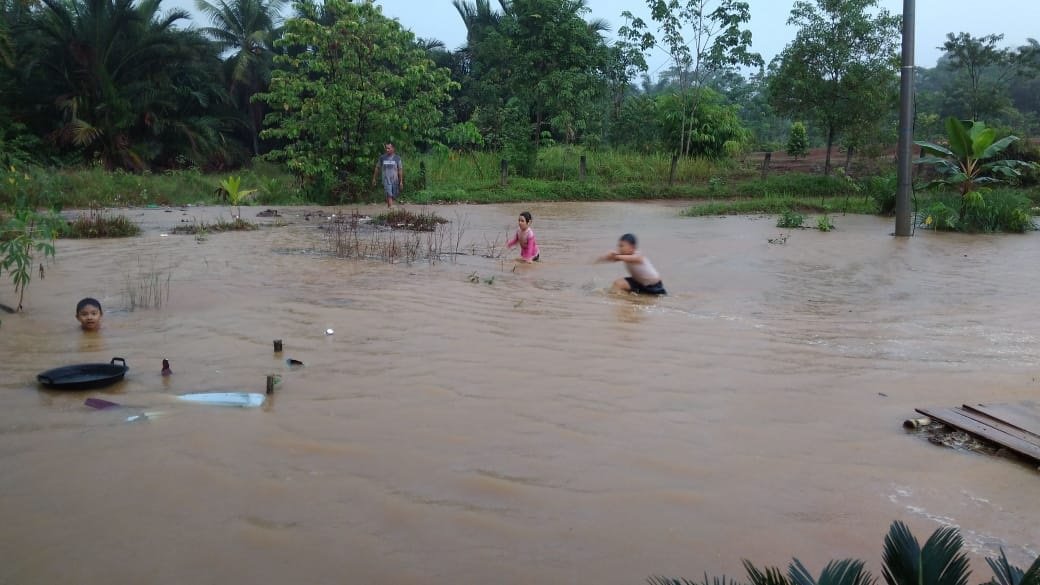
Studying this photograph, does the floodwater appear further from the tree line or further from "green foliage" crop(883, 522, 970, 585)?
the tree line

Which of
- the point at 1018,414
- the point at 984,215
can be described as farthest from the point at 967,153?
the point at 1018,414

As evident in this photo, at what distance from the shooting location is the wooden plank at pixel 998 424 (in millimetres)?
4137

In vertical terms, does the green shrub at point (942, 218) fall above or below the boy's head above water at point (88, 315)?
above

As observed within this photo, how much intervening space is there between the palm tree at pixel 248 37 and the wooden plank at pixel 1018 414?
29.7 m

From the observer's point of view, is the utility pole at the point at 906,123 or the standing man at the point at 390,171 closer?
the utility pole at the point at 906,123

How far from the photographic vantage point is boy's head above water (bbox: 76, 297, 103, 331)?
21.2ft

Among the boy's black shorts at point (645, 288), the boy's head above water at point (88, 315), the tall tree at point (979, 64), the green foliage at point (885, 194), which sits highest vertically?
the tall tree at point (979, 64)

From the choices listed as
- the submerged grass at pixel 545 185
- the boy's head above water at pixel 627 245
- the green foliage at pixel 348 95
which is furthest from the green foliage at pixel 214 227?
the boy's head above water at pixel 627 245

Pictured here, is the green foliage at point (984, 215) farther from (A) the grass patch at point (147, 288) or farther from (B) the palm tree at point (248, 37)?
(B) the palm tree at point (248, 37)

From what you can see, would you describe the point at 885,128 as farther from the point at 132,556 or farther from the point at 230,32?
the point at 132,556

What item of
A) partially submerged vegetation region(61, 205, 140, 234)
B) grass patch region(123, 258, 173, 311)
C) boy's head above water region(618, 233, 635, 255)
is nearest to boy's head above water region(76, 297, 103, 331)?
grass patch region(123, 258, 173, 311)

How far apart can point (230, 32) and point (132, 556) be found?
3161 cm

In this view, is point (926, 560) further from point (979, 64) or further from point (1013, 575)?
point (979, 64)

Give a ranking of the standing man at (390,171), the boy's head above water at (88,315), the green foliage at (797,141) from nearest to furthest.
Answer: the boy's head above water at (88,315), the standing man at (390,171), the green foliage at (797,141)
